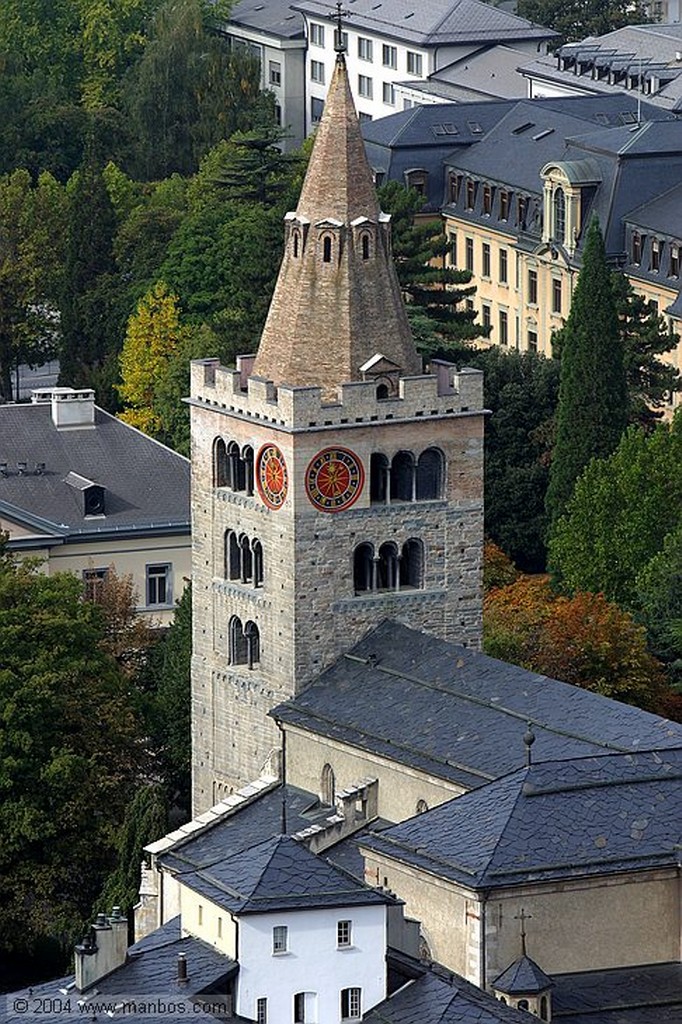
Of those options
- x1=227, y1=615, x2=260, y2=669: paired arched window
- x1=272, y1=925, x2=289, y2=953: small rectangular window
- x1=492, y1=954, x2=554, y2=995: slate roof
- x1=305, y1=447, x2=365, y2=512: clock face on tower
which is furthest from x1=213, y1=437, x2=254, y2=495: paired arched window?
x1=272, y1=925, x2=289, y2=953: small rectangular window

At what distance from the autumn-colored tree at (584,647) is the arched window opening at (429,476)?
554 inches

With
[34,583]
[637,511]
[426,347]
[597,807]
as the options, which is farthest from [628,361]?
[597,807]

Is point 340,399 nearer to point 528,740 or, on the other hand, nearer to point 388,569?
point 388,569

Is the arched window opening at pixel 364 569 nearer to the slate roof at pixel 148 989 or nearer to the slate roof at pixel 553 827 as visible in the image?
the slate roof at pixel 553 827

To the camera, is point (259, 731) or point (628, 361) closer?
point (259, 731)

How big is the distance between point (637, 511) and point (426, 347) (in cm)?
2367

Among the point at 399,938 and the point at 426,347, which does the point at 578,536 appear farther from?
the point at 399,938

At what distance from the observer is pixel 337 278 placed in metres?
138

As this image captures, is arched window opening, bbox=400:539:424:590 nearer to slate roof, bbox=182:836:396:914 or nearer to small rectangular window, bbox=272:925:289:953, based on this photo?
slate roof, bbox=182:836:396:914

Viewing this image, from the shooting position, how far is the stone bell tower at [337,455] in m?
137

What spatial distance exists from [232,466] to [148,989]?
89.4 ft

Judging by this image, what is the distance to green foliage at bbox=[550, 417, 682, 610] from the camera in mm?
167875

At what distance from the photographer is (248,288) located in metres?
198

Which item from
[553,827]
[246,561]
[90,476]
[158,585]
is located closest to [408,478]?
[246,561]
